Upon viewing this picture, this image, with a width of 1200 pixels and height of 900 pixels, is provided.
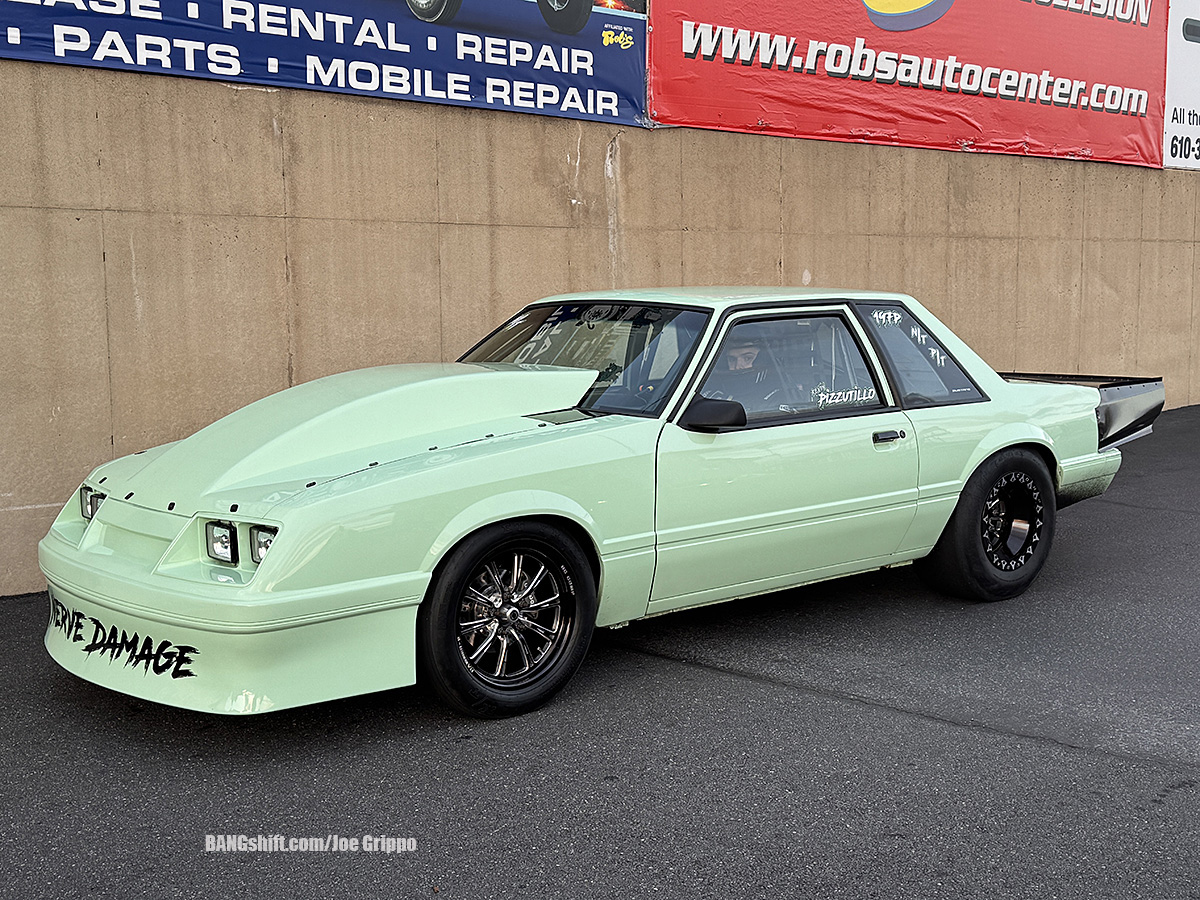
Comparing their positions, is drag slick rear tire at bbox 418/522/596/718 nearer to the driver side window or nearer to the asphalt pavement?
the asphalt pavement

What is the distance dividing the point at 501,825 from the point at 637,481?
58.0 inches

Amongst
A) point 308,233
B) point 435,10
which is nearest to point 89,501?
point 308,233

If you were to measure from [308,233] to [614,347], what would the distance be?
9.63 ft

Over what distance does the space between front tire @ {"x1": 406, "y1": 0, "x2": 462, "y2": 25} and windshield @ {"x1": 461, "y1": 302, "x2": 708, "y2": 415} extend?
9.35 ft

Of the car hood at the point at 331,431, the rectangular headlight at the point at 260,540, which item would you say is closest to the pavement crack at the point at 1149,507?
the car hood at the point at 331,431

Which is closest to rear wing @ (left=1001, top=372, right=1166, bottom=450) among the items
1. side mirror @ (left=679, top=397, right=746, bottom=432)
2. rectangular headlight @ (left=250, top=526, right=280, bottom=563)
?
side mirror @ (left=679, top=397, right=746, bottom=432)

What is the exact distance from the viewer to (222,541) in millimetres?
3805

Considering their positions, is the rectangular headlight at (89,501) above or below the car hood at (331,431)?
below

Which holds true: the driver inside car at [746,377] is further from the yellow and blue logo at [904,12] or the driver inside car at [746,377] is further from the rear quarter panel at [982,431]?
the yellow and blue logo at [904,12]

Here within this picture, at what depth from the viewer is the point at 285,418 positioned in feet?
14.7

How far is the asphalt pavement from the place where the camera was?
307cm

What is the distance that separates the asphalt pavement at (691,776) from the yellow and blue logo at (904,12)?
21.8ft

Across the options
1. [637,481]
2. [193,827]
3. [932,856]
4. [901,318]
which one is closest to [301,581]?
[193,827]

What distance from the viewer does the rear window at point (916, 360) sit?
17.6 ft
